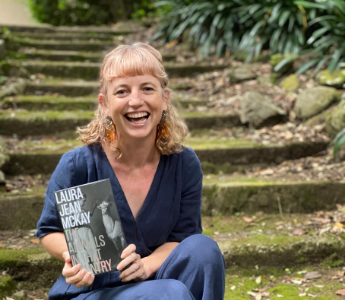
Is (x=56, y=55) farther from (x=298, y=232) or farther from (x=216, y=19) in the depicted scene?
(x=298, y=232)

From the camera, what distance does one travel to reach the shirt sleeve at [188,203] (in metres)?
1.57

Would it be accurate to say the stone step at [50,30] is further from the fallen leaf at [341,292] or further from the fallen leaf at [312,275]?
the fallen leaf at [341,292]

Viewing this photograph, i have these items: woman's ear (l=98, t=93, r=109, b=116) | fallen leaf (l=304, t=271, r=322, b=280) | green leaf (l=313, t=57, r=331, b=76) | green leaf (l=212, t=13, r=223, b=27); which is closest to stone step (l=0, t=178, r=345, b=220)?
fallen leaf (l=304, t=271, r=322, b=280)

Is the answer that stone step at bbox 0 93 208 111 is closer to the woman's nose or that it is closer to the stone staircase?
the stone staircase

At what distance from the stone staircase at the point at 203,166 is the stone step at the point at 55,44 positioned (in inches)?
1.1

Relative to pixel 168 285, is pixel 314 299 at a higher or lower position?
lower

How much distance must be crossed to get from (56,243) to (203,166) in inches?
69.5

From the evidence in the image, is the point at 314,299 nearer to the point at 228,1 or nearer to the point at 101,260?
the point at 101,260

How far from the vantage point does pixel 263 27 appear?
15.6 ft

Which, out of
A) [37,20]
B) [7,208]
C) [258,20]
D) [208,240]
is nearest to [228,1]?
[258,20]

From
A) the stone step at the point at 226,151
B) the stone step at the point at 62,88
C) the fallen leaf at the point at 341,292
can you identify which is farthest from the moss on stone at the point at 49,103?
the fallen leaf at the point at 341,292

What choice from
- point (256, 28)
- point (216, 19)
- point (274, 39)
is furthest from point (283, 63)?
point (216, 19)

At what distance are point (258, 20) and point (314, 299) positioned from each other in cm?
372

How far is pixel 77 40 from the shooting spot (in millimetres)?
5680
